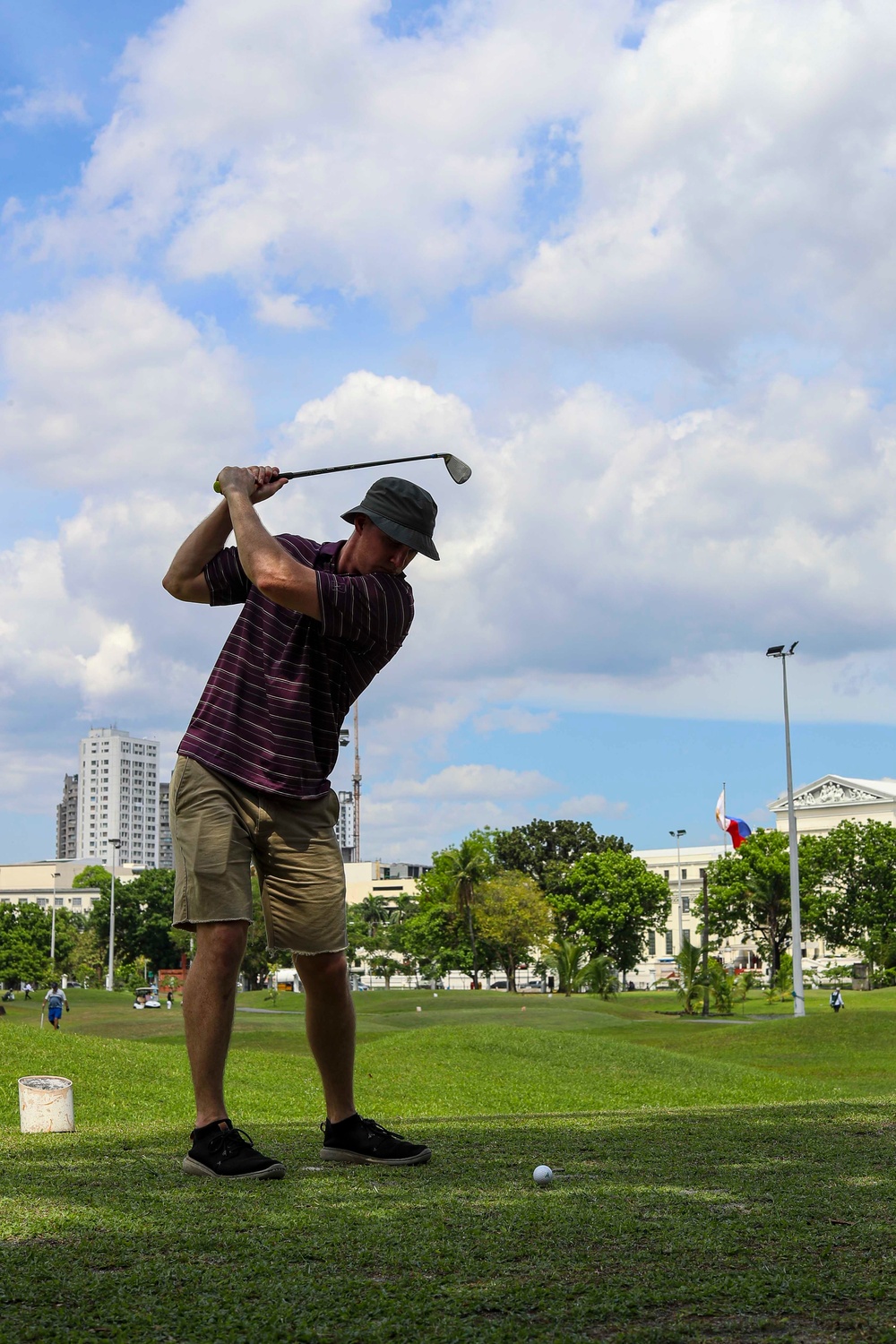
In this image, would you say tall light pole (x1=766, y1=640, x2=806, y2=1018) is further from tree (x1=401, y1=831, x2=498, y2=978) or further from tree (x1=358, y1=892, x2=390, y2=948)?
tree (x1=358, y1=892, x2=390, y2=948)

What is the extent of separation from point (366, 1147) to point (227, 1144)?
63 cm

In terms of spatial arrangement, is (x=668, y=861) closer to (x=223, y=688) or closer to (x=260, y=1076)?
(x=260, y=1076)

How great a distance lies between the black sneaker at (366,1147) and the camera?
14.9 feet

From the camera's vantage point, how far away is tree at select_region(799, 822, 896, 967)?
77.8 m

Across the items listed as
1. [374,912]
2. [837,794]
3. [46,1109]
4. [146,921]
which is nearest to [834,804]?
[837,794]

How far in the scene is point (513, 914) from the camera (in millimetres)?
76688

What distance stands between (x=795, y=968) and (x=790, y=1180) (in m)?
42.2

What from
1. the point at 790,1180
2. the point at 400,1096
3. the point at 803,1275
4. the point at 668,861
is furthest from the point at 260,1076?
the point at 668,861

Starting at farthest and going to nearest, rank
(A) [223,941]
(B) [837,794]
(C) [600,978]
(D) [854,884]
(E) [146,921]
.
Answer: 1. (B) [837,794]
2. (E) [146,921]
3. (D) [854,884]
4. (C) [600,978]
5. (A) [223,941]

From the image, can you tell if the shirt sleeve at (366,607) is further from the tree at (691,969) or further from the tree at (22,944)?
the tree at (22,944)

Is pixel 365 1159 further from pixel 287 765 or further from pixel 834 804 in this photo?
pixel 834 804

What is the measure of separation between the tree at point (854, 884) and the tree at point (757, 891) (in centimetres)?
111

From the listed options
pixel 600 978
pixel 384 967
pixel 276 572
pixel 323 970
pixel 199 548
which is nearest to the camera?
pixel 276 572

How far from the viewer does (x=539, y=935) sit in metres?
77.8
